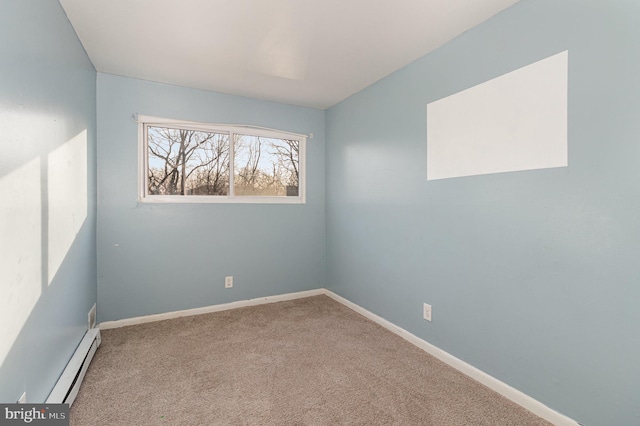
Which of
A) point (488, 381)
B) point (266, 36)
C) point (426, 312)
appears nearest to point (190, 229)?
point (266, 36)

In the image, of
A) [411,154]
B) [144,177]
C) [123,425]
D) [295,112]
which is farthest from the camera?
[295,112]

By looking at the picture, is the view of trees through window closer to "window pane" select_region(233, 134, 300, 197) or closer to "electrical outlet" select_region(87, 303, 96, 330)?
"window pane" select_region(233, 134, 300, 197)

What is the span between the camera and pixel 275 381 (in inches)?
73.7

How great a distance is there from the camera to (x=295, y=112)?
3518 mm

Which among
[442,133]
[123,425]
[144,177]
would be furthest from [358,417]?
[144,177]

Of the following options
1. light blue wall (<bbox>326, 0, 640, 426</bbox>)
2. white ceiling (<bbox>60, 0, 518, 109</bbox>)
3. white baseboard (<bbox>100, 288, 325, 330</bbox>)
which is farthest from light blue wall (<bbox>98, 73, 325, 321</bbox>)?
light blue wall (<bbox>326, 0, 640, 426</bbox>)

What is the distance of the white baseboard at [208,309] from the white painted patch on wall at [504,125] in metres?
2.17

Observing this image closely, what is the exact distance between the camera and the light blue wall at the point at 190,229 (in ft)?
8.79

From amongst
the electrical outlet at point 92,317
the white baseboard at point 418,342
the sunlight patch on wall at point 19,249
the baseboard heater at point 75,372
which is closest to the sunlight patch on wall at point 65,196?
the sunlight patch on wall at point 19,249

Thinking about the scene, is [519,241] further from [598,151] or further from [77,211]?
[77,211]

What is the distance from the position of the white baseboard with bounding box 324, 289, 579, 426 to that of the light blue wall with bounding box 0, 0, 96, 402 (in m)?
2.38

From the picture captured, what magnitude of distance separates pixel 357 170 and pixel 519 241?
1.74 metres

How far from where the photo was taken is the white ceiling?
5.73 feet

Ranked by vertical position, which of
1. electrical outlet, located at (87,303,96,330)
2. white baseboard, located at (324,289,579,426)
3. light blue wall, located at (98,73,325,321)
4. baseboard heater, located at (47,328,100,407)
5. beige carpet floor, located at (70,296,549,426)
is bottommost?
beige carpet floor, located at (70,296,549,426)
